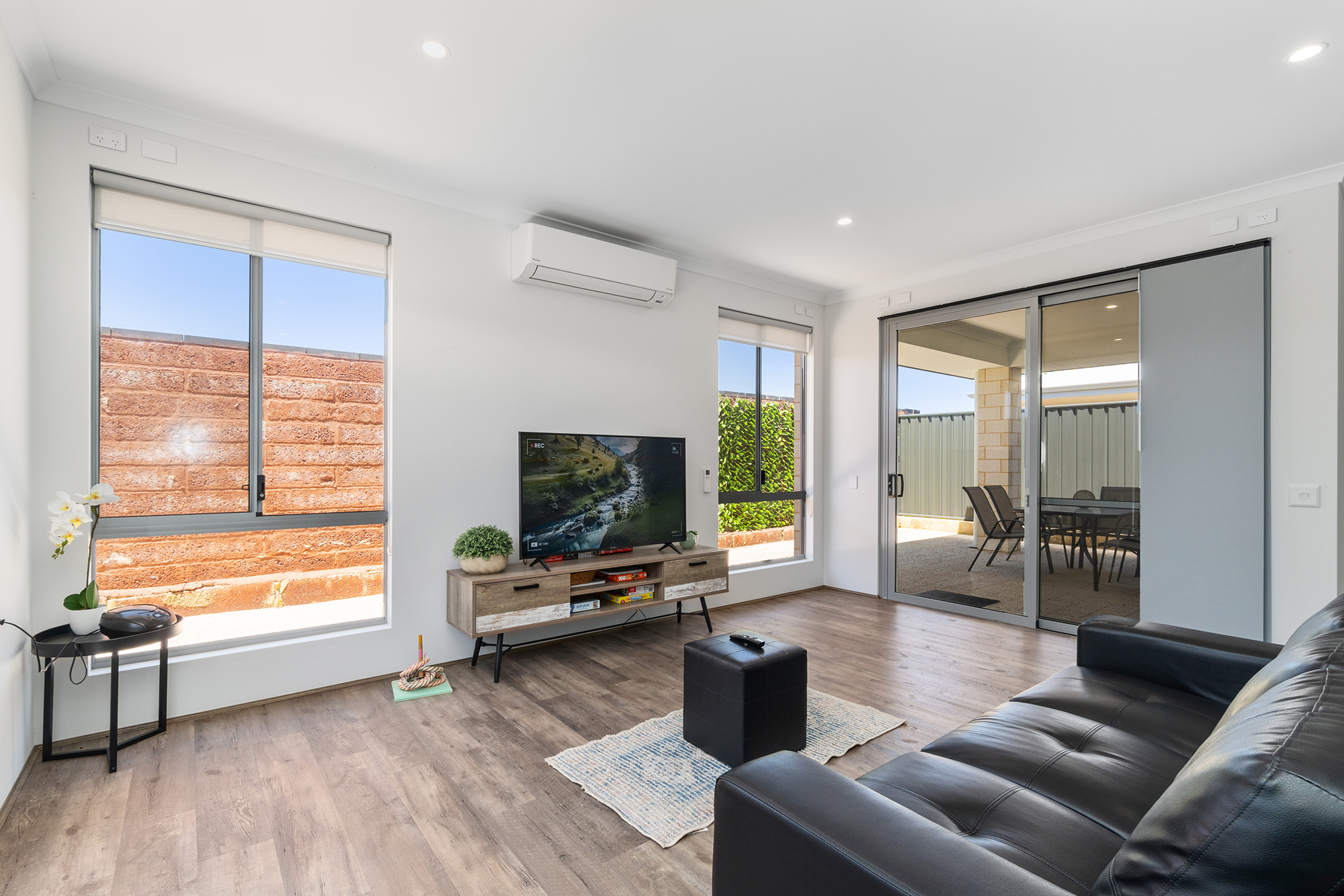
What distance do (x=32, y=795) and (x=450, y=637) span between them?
1.73m

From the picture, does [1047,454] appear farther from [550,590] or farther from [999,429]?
[550,590]

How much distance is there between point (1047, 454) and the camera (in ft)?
14.6

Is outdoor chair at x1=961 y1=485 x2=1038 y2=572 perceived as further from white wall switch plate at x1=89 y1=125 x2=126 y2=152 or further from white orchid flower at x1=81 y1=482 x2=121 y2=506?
white wall switch plate at x1=89 y1=125 x2=126 y2=152

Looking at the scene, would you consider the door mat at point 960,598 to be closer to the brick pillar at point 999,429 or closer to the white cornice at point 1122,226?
the brick pillar at point 999,429

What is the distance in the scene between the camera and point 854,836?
1.01 m

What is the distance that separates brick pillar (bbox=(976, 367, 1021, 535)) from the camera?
4.63m

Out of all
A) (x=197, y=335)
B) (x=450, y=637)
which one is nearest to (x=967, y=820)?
(x=450, y=637)

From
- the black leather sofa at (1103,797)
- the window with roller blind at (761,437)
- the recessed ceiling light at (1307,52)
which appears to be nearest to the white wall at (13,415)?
the black leather sofa at (1103,797)

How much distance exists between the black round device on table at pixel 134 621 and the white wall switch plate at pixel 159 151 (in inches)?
77.7

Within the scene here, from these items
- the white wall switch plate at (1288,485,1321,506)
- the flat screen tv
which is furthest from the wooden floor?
the white wall switch plate at (1288,485,1321,506)

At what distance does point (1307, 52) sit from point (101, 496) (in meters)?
4.93

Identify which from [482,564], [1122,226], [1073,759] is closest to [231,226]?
[482,564]

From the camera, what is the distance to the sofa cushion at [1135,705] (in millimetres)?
1698

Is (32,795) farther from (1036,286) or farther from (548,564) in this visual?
(1036,286)
